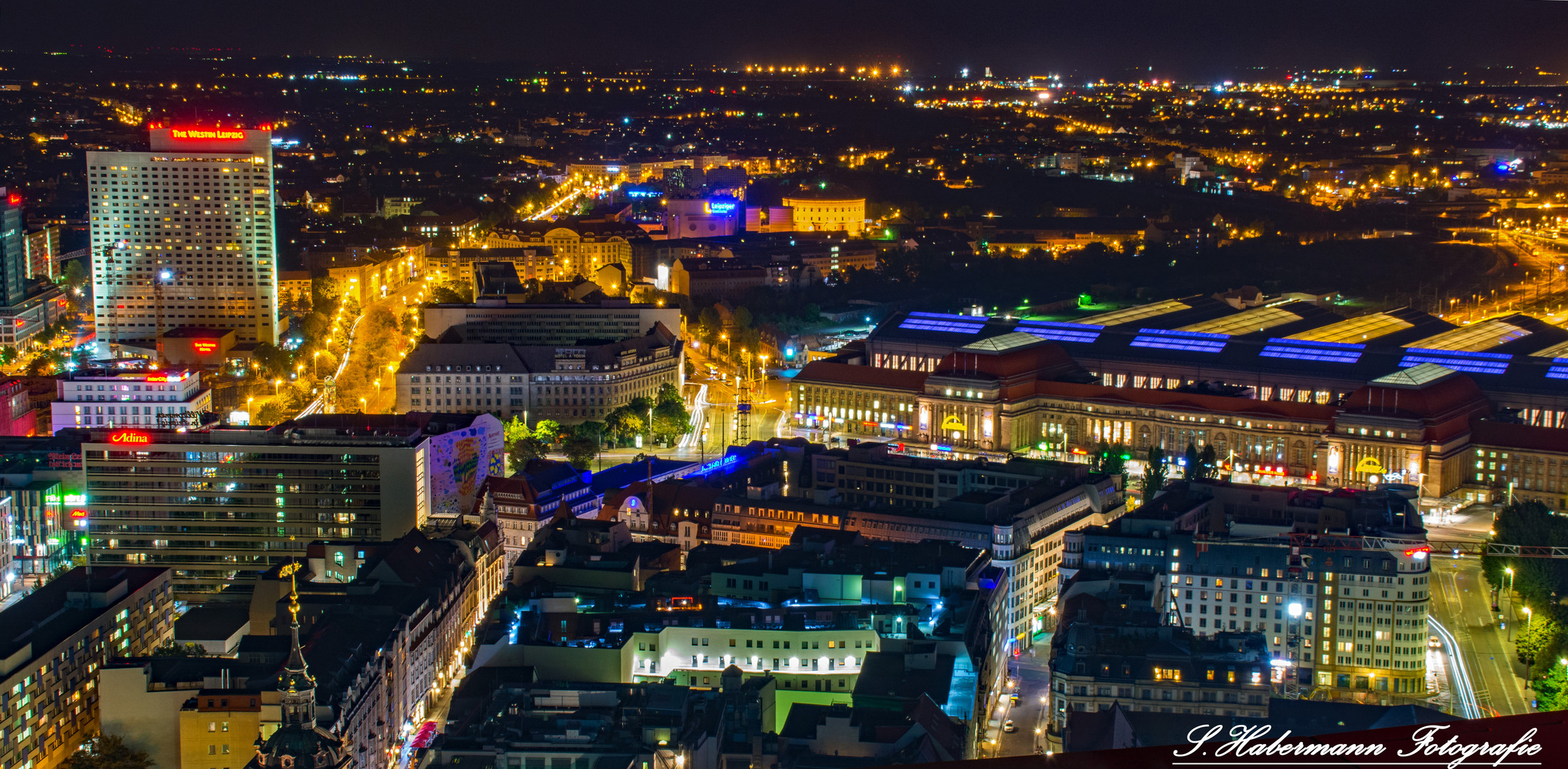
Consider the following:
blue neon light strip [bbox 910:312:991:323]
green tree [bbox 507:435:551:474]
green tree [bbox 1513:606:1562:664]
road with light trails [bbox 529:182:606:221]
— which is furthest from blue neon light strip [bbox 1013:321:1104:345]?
road with light trails [bbox 529:182:606:221]

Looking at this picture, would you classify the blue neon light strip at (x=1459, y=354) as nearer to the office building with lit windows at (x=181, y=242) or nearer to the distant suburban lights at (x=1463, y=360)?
the distant suburban lights at (x=1463, y=360)

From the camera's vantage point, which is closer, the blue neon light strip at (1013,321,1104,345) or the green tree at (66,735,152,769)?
the green tree at (66,735,152,769)

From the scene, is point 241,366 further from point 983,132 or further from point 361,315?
point 983,132

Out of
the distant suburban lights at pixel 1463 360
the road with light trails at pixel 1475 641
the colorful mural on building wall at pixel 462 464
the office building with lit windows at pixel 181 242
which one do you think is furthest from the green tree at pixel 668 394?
the road with light trails at pixel 1475 641

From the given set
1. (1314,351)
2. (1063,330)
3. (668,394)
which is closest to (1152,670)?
(668,394)

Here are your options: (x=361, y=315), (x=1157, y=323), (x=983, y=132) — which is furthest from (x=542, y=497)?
(x=983, y=132)

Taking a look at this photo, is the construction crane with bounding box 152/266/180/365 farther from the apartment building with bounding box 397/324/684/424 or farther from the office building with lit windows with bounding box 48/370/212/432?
the office building with lit windows with bounding box 48/370/212/432
